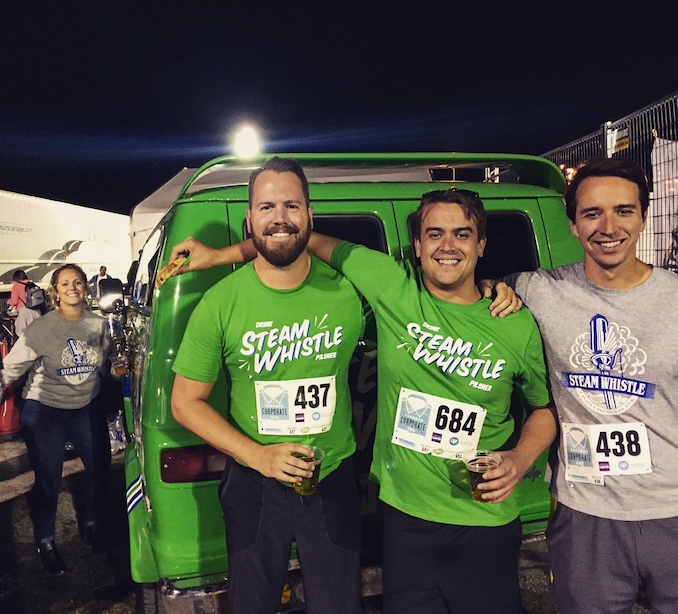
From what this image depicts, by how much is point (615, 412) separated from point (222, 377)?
62.2 inches

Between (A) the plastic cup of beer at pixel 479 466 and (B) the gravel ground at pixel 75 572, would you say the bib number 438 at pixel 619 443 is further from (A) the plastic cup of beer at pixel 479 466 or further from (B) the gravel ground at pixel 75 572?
(B) the gravel ground at pixel 75 572

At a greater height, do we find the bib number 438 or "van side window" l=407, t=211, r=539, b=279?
"van side window" l=407, t=211, r=539, b=279

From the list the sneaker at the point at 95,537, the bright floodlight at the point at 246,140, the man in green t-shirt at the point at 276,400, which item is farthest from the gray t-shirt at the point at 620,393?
the bright floodlight at the point at 246,140

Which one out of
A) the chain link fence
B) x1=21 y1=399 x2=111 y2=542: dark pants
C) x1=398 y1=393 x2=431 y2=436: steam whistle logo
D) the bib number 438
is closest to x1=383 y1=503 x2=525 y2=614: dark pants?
x1=398 y1=393 x2=431 y2=436: steam whistle logo

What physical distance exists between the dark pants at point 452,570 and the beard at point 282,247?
3.66ft

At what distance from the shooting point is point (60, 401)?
385 cm

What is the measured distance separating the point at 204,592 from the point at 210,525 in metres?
0.26

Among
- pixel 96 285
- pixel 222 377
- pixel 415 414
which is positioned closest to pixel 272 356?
pixel 222 377

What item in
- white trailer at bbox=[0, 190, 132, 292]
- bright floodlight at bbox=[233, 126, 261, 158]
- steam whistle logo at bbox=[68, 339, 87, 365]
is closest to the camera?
steam whistle logo at bbox=[68, 339, 87, 365]

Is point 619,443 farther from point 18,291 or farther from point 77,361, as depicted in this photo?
point 18,291

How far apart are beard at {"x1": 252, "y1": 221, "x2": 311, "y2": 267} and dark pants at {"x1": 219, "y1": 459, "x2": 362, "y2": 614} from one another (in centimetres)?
86

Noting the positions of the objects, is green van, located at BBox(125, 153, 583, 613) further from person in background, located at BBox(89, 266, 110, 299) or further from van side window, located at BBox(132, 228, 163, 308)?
person in background, located at BBox(89, 266, 110, 299)

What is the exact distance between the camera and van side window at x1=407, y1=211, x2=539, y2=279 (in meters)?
2.86

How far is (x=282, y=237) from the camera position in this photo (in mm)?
2141
